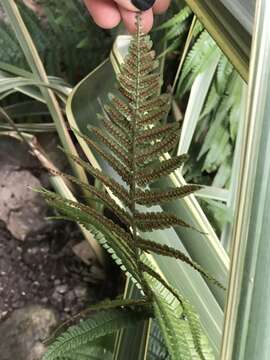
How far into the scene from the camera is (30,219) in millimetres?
1034

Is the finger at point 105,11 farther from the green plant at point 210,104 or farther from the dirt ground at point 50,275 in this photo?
the dirt ground at point 50,275

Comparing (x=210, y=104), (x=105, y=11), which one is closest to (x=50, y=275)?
(x=210, y=104)

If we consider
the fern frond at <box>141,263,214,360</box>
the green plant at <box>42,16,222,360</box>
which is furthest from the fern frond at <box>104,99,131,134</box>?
the fern frond at <box>141,263,214,360</box>

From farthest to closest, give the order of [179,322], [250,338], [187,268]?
1. [187,268]
2. [179,322]
3. [250,338]

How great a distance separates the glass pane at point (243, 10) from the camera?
0.38m

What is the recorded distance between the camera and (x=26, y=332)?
91cm

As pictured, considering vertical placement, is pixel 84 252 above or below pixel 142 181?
above

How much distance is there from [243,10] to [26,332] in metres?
0.66

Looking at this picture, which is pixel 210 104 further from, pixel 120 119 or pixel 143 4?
pixel 120 119

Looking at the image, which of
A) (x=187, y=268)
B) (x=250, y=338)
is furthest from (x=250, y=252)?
(x=187, y=268)

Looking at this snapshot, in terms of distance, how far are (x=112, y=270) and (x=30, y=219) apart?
0.54 ft

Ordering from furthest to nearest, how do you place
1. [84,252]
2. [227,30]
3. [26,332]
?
[84,252]
[26,332]
[227,30]

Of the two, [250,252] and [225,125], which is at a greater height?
[225,125]

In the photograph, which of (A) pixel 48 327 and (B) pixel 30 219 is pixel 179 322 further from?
(B) pixel 30 219
